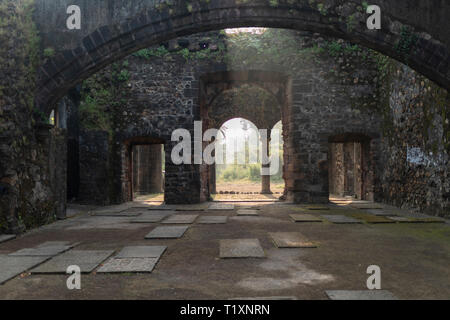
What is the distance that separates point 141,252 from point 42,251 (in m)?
1.26

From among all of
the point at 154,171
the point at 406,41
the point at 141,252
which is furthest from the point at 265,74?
the point at 154,171

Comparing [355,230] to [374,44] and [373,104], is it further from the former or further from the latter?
[373,104]

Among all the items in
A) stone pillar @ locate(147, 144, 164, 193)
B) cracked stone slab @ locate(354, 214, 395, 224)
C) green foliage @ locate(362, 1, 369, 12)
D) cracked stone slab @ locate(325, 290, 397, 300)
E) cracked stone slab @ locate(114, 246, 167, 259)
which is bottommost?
cracked stone slab @ locate(354, 214, 395, 224)

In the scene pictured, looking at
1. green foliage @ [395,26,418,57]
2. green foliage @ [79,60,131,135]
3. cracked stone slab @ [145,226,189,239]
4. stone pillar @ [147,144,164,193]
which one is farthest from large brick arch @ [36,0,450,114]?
stone pillar @ [147,144,164,193]

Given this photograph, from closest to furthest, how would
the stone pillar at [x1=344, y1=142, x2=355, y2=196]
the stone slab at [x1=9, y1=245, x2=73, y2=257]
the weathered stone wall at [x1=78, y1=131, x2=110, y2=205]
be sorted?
1. the stone slab at [x1=9, y1=245, x2=73, y2=257]
2. the weathered stone wall at [x1=78, y1=131, x2=110, y2=205]
3. the stone pillar at [x1=344, y1=142, x2=355, y2=196]

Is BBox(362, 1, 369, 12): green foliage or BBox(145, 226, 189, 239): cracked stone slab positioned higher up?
BBox(362, 1, 369, 12): green foliage

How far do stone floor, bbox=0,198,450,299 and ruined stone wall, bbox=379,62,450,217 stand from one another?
1309 millimetres

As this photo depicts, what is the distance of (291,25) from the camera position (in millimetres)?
5773

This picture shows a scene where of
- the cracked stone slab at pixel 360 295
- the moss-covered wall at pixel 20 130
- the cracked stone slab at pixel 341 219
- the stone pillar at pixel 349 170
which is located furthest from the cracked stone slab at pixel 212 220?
the stone pillar at pixel 349 170

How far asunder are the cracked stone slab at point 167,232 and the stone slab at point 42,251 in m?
1.23

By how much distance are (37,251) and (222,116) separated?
502 inches

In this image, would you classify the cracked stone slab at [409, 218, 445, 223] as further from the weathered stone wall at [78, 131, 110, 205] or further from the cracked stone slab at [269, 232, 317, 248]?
the weathered stone wall at [78, 131, 110, 205]

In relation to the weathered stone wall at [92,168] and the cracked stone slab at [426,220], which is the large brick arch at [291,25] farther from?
the weathered stone wall at [92,168]

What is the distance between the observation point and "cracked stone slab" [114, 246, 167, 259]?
4.02m
